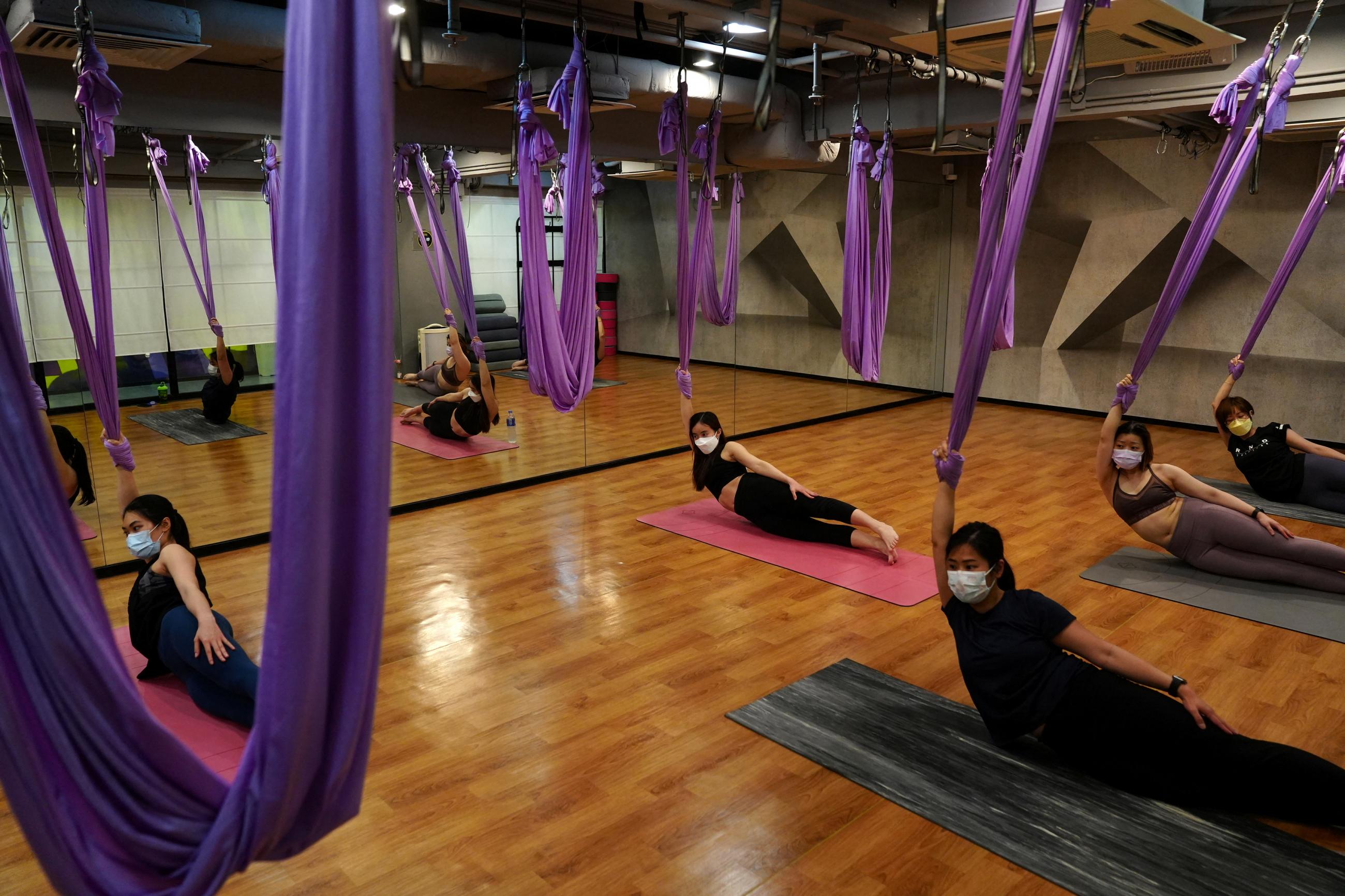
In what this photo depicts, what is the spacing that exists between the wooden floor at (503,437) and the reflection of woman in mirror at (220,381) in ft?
0.19

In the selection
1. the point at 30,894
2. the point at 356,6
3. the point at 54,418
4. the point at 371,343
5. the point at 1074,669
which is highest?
the point at 356,6

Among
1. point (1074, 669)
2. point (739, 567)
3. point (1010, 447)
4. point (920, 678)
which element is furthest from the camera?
point (1010, 447)

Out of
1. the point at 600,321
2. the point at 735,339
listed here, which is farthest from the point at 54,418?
the point at 735,339

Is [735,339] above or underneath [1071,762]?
above

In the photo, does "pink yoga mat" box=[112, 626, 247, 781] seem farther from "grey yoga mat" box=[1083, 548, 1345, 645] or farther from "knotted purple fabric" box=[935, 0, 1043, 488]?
"grey yoga mat" box=[1083, 548, 1345, 645]

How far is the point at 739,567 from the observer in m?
4.67

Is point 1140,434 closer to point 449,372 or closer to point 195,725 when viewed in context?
point 195,725

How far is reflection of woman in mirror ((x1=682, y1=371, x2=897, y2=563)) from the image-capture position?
4.86 meters

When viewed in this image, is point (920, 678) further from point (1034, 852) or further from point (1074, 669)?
point (1034, 852)

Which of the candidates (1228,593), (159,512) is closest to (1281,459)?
(1228,593)

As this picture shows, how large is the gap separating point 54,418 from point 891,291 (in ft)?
24.3

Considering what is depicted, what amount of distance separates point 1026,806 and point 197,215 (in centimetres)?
465

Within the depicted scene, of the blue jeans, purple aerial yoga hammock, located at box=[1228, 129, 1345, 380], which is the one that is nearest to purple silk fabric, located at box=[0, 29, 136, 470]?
the blue jeans

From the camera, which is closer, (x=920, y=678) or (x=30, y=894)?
(x=30, y=894)
